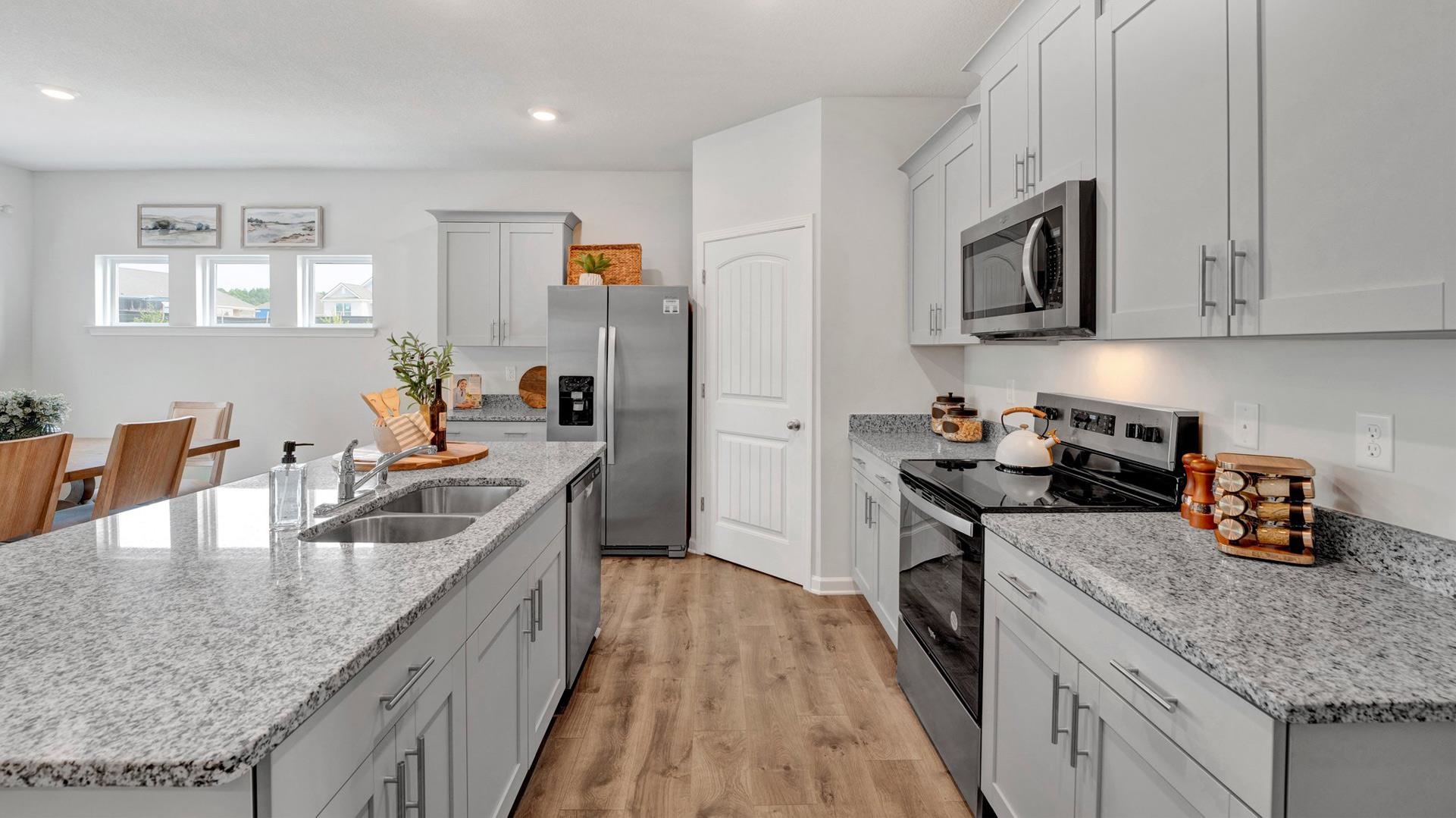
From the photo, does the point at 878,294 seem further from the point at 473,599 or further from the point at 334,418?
the point at 334,418

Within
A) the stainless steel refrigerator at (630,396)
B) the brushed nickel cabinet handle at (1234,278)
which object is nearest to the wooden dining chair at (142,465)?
the stainless steel refrigerator at (630,396)

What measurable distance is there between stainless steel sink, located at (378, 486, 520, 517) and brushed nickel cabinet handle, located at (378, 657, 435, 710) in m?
0.95

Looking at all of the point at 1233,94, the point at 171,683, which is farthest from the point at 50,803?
the point at 1233,94

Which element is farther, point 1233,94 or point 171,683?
point 1233,94

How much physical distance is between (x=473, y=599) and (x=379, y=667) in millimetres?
409

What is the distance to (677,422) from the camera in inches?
169

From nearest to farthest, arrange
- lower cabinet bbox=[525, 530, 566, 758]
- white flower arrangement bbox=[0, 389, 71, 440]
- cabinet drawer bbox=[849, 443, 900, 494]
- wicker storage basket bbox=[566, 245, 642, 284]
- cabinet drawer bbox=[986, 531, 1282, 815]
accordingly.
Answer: cabinet drawer bbox=[986, 531, 1282, 815] < lower cabinet bbox=[525, 530, 566, 758] < cabinet drawer bbox=[849, 443, 900, 494] < white flower arrangement bbox=[0, 389, 71, 440] < wicker storage basket bbox=[566, 245, 642, 284]

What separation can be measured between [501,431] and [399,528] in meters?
2.75

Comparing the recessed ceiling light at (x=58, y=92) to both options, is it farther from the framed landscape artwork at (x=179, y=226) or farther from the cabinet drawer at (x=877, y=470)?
the cabinet drawer at (x=877, y=470)

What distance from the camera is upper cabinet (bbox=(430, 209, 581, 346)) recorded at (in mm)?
4812

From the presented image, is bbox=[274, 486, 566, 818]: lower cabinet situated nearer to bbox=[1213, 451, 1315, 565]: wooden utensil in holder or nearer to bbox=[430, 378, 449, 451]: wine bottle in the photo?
bbox=[430, 378, 449, 451]: wine bottle

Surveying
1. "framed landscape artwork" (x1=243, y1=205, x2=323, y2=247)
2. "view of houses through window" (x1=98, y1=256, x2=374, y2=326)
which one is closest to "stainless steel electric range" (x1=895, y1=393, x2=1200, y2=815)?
"view of houses through window" (x1=98, y1=256, x2=374, y2=326)

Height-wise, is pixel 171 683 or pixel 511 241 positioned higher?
pixel 511 241

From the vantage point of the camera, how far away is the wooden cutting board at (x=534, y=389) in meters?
5.00
